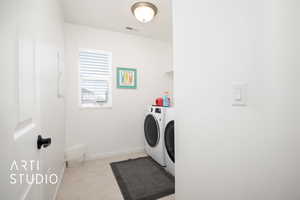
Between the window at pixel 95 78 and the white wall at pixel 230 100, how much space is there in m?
1.83

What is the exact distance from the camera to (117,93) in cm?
260

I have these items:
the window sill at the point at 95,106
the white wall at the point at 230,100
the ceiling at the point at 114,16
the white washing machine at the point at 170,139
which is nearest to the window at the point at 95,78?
the window sill at the point at 95,106

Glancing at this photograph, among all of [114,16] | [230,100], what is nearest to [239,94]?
[230,100]

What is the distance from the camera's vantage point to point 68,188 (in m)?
1.59

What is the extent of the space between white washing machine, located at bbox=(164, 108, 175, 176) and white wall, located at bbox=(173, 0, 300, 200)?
0.73m

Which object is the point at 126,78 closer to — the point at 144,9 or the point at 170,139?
the point at 144,9

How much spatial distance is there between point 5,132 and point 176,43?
42.7 inches

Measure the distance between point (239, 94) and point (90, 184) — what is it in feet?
6.38

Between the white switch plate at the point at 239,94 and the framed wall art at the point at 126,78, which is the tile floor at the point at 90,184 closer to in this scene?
the white switch plate at the point at 239,94

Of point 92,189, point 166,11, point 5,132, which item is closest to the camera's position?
point 5,132

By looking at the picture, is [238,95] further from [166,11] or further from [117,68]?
[117,68]

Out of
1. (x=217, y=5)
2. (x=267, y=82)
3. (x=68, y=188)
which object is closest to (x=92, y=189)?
(x=68, y=188)

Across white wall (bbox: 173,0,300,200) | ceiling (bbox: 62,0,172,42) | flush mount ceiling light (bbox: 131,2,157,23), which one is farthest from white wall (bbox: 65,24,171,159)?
white wall (bbox: 173,0,300,200)

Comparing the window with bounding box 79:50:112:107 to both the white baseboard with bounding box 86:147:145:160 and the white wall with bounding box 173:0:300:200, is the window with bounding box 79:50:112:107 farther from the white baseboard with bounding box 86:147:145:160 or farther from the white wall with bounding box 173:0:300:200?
the white wall with bounding box 173:0:300:200
